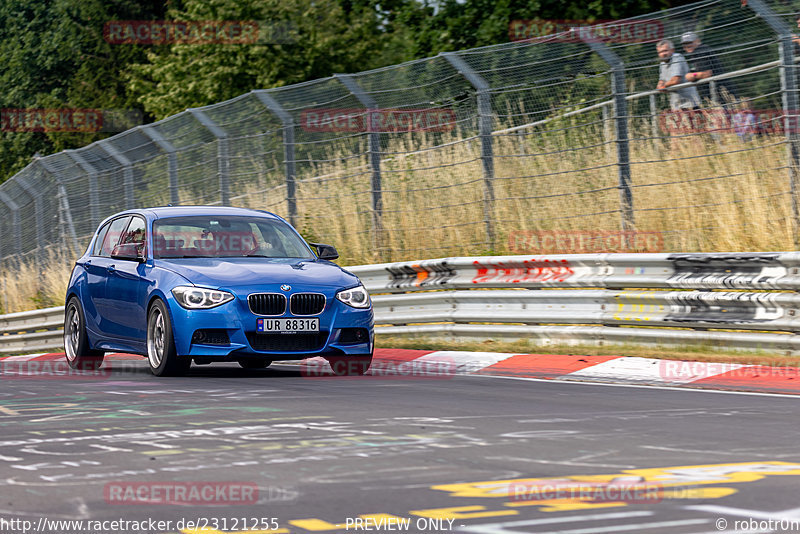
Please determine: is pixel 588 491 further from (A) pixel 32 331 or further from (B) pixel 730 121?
(A) pixel 32 331

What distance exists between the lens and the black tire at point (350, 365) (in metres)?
11.2

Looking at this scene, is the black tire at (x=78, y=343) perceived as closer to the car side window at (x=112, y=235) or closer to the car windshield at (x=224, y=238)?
the car side window at (x=112, y=235)

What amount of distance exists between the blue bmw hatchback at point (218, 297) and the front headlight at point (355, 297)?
11mm

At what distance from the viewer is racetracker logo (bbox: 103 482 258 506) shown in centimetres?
510

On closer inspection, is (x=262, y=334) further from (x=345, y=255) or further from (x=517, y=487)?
(x=345, y=255)

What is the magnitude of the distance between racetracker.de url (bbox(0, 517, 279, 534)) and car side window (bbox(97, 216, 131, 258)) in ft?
26.6

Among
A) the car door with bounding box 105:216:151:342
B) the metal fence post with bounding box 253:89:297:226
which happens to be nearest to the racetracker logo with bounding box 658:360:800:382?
the car door with bounding box 105:216:151:342

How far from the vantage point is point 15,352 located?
20.9 meters

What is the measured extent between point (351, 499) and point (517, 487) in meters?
0.70

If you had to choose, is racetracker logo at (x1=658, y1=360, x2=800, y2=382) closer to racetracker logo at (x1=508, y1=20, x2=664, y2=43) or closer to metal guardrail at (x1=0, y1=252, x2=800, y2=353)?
metal guardrail at (x1=0, y1=252, x2=800, y2=353)

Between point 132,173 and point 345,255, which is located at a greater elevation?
point 132,173

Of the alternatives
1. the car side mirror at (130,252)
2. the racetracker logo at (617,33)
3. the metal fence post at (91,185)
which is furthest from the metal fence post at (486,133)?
the metal fence post at (91,185)

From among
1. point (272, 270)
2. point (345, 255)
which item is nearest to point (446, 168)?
point (345, 255)

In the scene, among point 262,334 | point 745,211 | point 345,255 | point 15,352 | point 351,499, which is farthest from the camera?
point 15,352
